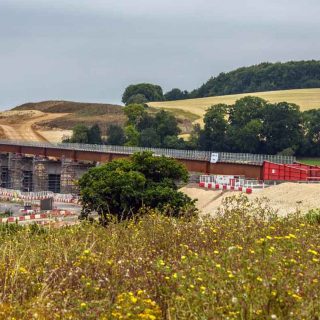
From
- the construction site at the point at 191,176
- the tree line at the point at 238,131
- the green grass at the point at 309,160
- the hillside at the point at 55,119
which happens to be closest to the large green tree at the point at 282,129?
the tree line at the point at 238,131

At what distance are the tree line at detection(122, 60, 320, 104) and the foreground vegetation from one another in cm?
13977

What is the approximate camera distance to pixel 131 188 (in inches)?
1526

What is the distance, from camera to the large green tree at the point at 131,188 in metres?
38.4

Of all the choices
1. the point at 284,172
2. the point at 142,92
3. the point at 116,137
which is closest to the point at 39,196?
the point at 284,172

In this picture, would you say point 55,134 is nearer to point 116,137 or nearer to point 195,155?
point 116,137

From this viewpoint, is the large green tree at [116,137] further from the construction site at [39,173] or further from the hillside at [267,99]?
the hillside at [267,99]

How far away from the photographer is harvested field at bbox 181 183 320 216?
41.8 m

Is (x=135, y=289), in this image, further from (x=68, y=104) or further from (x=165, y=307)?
(x=68, y=104)

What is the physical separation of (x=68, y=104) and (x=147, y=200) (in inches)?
4436

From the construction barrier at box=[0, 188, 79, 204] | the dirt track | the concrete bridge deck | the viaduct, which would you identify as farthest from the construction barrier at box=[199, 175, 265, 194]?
the dirt track

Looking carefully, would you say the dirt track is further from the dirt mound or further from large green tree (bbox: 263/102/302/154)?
large green tree (bbox: 263/102/302/154)

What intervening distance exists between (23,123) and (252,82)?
72.1 metres

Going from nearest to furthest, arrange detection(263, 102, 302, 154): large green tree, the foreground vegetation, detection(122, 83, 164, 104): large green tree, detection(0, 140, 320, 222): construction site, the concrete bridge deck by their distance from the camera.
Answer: the foreground vegetation < detection(0, 140, 320, 222): construction site < the concrete bridge deck < detection(263, 102, 302, 154): large green tree < detection(122, 83, 164, 104): large green tree

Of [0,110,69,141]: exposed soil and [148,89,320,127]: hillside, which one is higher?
[148,89,320,127]: hillside
